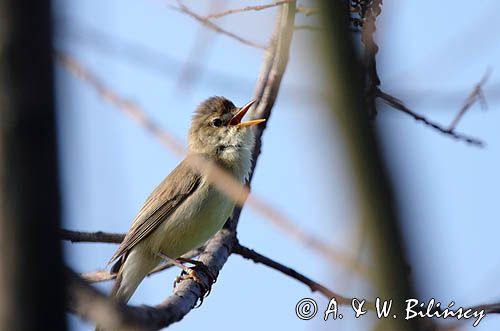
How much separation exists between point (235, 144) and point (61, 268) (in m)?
4.80

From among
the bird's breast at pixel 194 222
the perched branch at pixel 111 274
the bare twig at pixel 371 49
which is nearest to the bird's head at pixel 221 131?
the bird's breast at pixel 194 222

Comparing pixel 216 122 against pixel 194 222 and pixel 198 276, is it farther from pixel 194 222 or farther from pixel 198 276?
pixel 198 276

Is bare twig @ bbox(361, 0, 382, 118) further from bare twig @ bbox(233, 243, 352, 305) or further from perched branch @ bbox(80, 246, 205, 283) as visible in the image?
perched branch @ bbox(80, 246, 205, 283)

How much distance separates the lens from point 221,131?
648cm

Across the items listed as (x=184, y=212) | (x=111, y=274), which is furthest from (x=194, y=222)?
(x=111, y=274)

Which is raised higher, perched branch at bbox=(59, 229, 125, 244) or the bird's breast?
the bird's breast

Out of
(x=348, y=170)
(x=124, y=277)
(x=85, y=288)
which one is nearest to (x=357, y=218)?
(x=348, y=170)

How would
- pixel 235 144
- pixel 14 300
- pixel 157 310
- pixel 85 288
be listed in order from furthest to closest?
1. pixel 235 144
2. pixel 157 310
3. pixel 85 288
4. pixel 14 300

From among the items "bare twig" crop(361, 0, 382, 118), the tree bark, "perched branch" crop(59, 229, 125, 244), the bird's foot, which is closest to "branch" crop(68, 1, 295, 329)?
the bird's foot

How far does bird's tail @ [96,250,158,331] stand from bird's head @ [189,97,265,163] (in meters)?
1.08

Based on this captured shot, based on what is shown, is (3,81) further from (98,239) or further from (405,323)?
(98,239)

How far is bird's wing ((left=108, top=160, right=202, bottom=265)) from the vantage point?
5.54m

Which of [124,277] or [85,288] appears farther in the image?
[124,277]

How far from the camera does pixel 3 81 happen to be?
1371 millimetres
